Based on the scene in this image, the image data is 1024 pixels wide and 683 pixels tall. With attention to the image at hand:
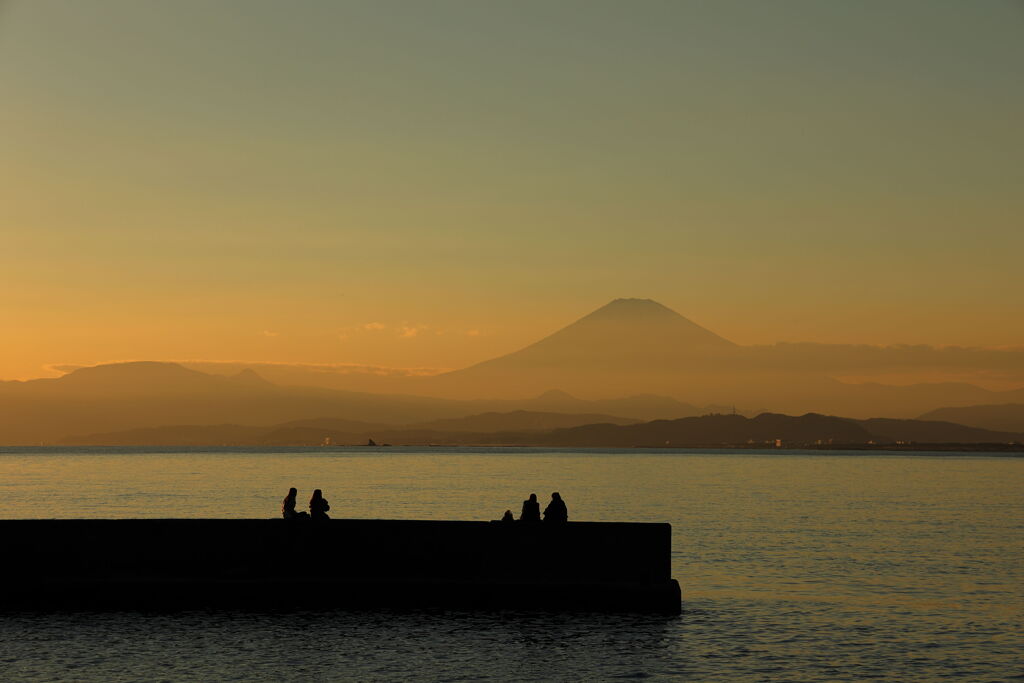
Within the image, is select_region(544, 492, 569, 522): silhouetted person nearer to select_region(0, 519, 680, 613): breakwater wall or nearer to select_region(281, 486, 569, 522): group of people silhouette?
select_region(281, 486, 569, 522): group of people silhouette

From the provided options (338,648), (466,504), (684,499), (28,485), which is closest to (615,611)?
(338,648)

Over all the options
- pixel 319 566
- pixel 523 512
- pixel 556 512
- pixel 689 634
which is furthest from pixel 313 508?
pixel 689 634

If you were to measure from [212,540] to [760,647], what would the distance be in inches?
491

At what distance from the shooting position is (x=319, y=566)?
85.9ft

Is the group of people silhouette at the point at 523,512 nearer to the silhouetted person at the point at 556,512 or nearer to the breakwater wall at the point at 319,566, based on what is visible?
the silhouetted person at the point at 556,512

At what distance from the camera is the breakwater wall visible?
84.0ft

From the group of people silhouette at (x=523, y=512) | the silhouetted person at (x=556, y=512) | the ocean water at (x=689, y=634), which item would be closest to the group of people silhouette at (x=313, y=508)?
the group of people silhouette at (x=523, y=512)

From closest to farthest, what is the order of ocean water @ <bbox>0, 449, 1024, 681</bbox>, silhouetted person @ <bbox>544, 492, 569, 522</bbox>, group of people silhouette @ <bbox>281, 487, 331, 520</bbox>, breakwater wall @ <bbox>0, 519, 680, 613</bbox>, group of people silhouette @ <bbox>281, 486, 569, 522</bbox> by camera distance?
ocean water @ <bbox>0, 449, 1024, 681</bbox> → breakwater wall @ <bbox>0, 519, 680, 613</bbox> → group of people silhouette @ <bbox>281, 487, 331, 520</bbox> → group of people silhouette @ <bbox>281, 486, 569, 522</bbox> → silhouetted person @ <bbox>544, 492, 569, 522</bbox>

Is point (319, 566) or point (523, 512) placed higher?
point (523, 512)

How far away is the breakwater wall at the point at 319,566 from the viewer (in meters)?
25.6

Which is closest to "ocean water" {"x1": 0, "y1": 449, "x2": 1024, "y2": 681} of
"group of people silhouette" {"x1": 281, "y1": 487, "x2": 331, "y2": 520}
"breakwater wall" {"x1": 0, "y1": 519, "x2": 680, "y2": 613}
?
"breakwater wall" {"x1": 0, "y1": 519, "x2": 680, "y2": 613}

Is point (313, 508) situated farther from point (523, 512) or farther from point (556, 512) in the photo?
point (556, 512)

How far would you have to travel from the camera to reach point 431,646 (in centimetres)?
2225

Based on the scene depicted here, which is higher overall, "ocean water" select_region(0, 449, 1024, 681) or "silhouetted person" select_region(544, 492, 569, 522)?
"silhouetted person" select_region(544, 492, 569, 522)
